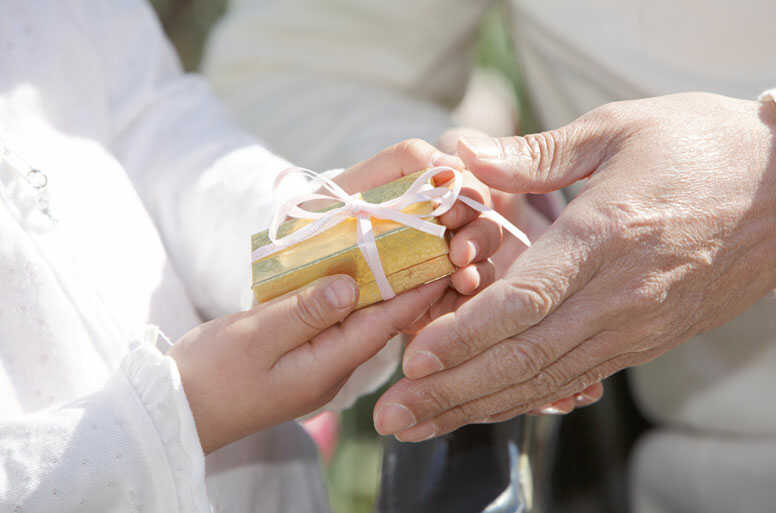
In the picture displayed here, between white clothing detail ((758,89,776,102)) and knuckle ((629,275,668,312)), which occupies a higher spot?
white clothing detail ((758,89,776,102))

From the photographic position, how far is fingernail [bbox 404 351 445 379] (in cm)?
66

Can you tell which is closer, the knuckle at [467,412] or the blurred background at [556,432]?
the knuckle at [467,412]

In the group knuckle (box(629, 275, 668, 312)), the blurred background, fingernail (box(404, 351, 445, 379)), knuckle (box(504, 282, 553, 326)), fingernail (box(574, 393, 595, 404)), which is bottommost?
the blurred background

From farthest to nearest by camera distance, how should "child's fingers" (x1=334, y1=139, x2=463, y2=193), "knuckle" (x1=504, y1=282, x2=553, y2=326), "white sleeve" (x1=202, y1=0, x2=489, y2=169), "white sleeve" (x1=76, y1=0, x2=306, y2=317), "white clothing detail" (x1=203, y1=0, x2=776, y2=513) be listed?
1. "white sleeve" (x1=202, y1=0, x2=489, y2=169)
2. "white clothing detail" (x1=203, y1=0, x2=776, y2=513)
3. "white sleeve" (x1=76, y1=0, x2=306, y2=317)
4. "child's fingers" (x1=334, y1=139, x2=463, y2=193)
5. "knuckle" (x1=504, y1=282, x2=553, y2=326)

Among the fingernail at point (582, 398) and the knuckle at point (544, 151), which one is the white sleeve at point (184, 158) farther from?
the fingernail at point (582, 398)

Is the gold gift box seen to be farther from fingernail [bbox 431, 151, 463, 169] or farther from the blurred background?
the blurred background


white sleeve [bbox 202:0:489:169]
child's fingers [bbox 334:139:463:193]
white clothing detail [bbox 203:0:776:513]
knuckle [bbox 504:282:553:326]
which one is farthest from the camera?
white sleeve [bbox 202:0:489:169]

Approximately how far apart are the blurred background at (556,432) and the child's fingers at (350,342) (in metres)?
0.64

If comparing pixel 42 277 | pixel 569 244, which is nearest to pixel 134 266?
pixel 42 277

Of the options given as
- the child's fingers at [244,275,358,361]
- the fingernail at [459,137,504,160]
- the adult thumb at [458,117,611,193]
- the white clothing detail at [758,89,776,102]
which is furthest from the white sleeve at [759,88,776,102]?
the child's fingers at [244,275,358,361]

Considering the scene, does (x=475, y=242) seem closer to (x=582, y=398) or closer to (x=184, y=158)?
(x=582, y=398)

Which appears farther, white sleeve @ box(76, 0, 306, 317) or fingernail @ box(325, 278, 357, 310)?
white sleeve @ box(76, 0, 306, 317)

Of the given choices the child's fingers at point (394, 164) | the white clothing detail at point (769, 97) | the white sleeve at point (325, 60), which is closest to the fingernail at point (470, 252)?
the child's fingers at point (394, 164)

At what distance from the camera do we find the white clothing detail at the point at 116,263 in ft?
2.17
